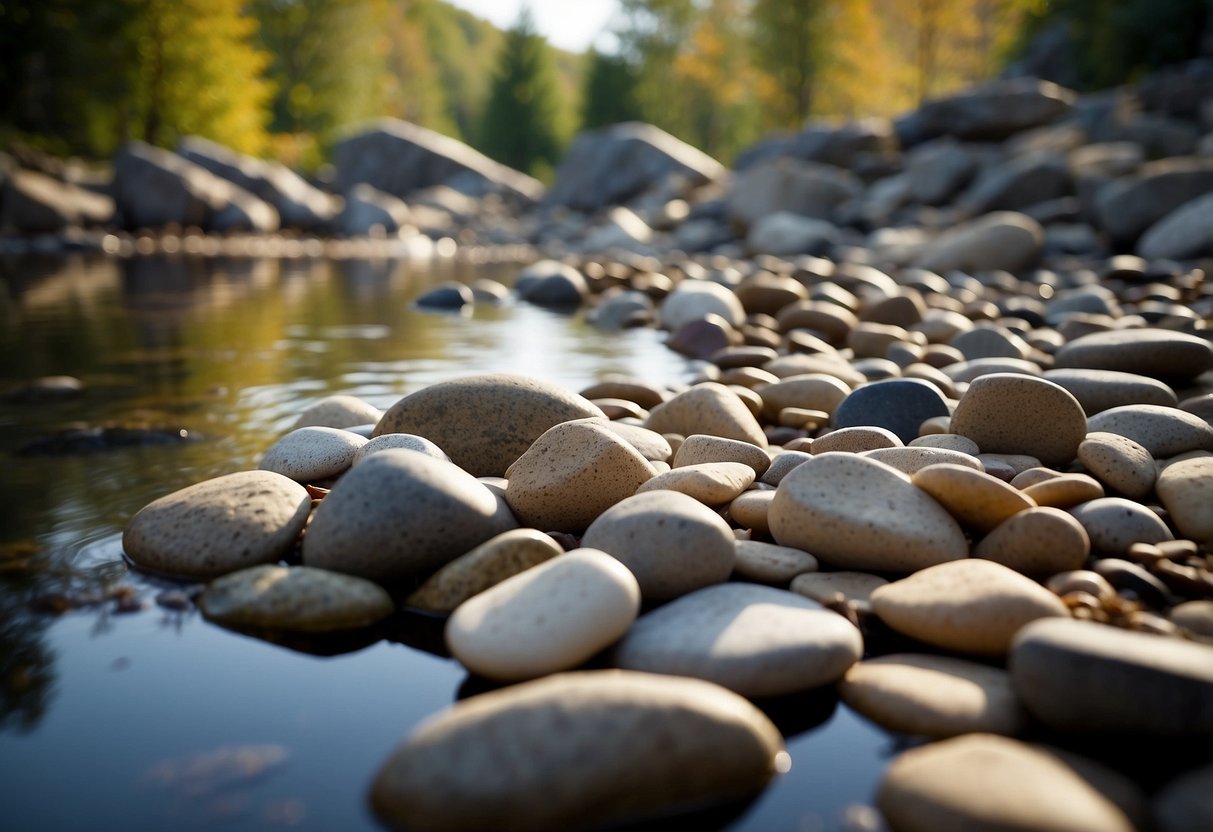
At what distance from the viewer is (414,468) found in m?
2.36

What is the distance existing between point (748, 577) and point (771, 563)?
7 centimetres

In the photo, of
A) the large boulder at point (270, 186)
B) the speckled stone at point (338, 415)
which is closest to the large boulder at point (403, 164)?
the large boulder at point (270, 186)

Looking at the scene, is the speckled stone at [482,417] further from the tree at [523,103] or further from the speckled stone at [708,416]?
the tree at [523,103]

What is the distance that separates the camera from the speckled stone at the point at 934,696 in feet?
5.57

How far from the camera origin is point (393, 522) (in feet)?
7.53

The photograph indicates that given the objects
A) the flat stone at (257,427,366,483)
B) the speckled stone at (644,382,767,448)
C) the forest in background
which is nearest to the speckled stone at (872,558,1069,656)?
the speckled stone at (644,382,767,448)

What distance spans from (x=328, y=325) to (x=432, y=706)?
21.3 feet

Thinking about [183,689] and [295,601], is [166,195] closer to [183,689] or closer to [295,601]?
[295,601]

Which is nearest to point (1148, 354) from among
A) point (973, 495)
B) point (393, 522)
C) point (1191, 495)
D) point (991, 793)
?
point (1191, 495)

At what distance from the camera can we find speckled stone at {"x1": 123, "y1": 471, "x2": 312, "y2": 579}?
2391 millimetres

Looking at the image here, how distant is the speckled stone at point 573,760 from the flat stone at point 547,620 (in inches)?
8.4

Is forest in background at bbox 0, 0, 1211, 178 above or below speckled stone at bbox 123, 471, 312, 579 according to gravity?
above

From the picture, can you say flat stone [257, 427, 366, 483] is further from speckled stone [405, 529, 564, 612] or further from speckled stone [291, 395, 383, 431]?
speckled stone [405, 529, 564, 612]

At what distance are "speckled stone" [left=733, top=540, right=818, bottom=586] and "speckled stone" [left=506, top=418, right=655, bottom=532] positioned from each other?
0.47 meters
